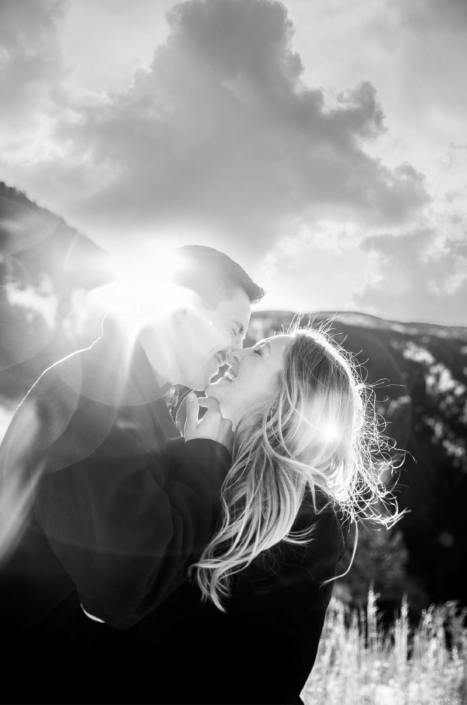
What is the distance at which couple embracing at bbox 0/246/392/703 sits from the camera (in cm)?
168

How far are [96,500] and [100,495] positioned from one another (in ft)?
0.06

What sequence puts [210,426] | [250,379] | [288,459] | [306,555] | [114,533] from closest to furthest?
[114,533], [306,555], [210,426], [288,459], [250,379]

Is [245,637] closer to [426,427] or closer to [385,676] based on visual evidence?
[385,676]

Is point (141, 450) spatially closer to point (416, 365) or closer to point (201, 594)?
point (201, 594)

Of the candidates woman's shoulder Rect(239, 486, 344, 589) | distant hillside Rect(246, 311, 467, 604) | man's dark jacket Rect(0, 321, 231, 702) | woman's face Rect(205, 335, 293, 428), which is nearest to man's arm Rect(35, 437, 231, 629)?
man's dark jacket Rect(0, 321, 231, 702)

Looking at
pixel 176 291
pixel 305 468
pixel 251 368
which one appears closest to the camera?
pixel 305 468

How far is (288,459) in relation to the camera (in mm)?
2510

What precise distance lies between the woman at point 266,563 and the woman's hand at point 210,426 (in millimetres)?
153

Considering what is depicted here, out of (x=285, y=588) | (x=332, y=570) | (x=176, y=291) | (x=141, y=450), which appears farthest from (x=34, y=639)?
(x=176, y=291)

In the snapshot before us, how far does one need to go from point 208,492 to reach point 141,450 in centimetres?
35

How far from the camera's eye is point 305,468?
2.51m

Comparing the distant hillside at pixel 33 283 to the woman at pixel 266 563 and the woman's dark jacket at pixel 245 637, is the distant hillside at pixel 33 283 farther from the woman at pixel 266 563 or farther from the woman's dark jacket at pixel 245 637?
the woman's dark jacket at pixel 245 637

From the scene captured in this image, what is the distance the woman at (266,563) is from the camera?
6.89 ft

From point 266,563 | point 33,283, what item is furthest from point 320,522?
point 33,283
